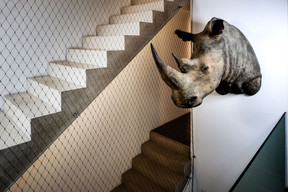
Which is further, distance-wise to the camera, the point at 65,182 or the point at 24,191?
the point at 65,182

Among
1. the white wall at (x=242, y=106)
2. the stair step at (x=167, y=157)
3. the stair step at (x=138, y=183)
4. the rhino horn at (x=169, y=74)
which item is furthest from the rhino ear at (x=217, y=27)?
the stair step at (x=138, y=183)

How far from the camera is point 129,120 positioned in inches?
143

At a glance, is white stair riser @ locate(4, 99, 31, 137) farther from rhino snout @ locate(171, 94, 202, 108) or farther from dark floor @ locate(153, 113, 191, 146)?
dark floor @ locate(153, 113, 191, 146)

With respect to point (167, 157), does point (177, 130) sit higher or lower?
higher

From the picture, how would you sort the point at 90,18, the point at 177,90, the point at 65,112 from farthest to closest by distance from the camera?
1. the point at 90,18
2. the point at 65,112
3. the point at 177,90

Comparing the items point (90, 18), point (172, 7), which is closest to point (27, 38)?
point (90, 18)

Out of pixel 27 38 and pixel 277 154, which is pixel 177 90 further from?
pixel 27 38

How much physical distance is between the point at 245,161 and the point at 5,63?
2887mm

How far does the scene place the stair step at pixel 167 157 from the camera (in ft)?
9.88

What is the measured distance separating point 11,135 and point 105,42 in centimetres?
145

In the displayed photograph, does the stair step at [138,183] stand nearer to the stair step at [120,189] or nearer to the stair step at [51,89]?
the stair step at [120,189]

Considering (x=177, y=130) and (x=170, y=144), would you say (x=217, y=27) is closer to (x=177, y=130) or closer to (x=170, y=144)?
(x=170, y=144)

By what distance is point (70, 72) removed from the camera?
6.22 feet

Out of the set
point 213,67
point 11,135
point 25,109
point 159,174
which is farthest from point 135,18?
point 159,174
